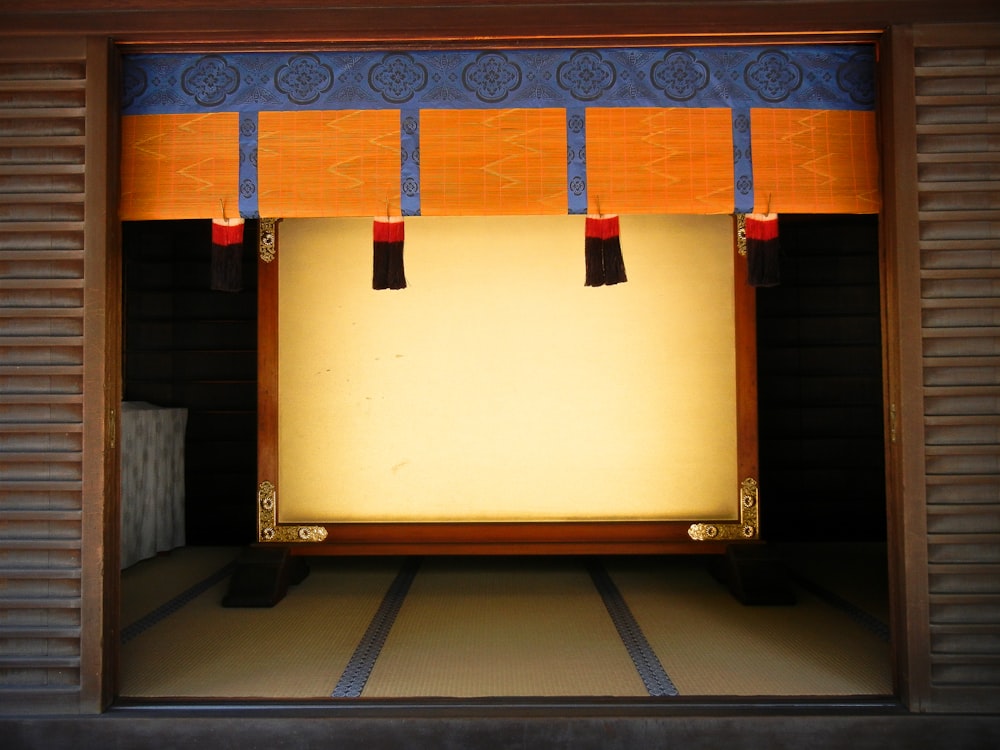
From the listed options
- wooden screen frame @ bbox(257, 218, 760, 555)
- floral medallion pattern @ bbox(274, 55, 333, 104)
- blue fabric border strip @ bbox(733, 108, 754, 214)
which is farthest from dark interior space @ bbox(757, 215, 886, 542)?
floral medallion pattern @ bbox(274, 55, 333, 104)

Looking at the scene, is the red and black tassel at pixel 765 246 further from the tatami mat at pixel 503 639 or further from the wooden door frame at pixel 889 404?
the tatami mat at pixel 503 639

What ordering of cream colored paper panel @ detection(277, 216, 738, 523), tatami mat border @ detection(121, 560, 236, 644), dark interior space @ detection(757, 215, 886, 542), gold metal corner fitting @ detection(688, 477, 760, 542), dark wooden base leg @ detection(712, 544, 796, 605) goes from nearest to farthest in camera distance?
tatami mat border @ detection(121, 560, 236, 644) < dark wooden base leg @ detection(712, 544, 796, 605) < gold metal corner fitting @ detection(688, 477, 760, 542) < cream colored paper panel @ detection(277, 216, 738, 523) < dark interior space @ detection(757, 215, 886, 542)

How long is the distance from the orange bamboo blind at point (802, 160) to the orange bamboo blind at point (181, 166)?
5.64 ft

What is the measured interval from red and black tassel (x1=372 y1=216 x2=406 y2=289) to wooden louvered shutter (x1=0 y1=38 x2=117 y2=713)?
2.82 ft

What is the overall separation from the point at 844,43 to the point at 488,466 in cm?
250

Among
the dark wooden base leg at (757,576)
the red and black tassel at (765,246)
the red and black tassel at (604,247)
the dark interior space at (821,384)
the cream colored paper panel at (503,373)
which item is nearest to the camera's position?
the red and black tassel at (604,247)

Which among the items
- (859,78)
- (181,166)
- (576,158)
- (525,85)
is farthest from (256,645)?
(859,78)

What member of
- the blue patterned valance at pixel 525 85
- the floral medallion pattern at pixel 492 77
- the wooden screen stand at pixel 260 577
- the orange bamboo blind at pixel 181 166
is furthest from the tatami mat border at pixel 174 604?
the floral medallion pattern at pixel 492 77

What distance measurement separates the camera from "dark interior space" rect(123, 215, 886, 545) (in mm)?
4676

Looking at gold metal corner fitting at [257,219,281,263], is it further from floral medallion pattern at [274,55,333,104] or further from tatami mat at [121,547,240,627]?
tatami mat at [121,547,240,627]

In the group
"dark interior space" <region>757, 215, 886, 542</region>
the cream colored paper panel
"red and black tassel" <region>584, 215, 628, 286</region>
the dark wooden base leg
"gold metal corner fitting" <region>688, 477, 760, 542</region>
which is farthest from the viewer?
"dark interior space" <region>757, 215, 886, 542</region>

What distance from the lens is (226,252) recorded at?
2486 mm

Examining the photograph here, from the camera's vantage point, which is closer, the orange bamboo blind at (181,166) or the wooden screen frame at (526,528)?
the orange bamboo blind at (181,166)

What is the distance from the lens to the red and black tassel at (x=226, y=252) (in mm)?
2473
